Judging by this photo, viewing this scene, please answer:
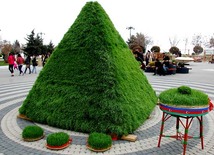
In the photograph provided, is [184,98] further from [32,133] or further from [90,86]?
[32,133]

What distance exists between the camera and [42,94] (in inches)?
238

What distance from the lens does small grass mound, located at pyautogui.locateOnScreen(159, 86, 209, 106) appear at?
3.88 metres

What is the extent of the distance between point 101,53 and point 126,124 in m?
1.94

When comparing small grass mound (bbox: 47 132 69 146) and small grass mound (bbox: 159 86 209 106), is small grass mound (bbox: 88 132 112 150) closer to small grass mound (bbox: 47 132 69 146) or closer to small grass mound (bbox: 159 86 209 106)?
small grass mound (bbox: 47 132 69 146)

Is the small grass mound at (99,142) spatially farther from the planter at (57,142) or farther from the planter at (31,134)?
the planter at (31,134)

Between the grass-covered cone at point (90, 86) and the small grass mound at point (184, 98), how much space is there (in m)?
1.23

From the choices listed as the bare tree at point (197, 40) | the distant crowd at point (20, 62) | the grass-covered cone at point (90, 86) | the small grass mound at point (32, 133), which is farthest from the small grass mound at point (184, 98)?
the bare tree at point (197, 40)

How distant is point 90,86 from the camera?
5.31 meters

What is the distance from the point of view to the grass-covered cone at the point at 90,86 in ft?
16.5

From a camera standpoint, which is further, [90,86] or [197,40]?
[197,40]

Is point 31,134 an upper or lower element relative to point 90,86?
lower

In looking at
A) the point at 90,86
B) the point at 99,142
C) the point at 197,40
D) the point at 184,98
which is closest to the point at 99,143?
the point at 99,142

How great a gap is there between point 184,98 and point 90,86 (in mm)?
2381

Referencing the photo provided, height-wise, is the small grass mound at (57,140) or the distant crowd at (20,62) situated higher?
the distant crowd at (20,62)
